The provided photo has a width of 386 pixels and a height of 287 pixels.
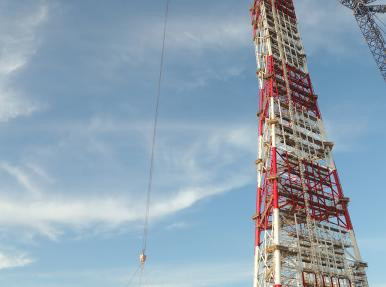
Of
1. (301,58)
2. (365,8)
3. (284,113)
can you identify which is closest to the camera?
(284,113)

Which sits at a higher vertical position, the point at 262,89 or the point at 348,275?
the point at 262,89

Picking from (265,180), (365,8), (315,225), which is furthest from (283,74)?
(365,8)

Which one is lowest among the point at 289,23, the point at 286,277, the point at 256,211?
the point at 286,277

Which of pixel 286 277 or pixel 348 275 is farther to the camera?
pixel 348 275

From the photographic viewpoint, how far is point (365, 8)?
3406 inches

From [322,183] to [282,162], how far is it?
6.84 metres

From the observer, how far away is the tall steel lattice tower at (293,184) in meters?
50.8

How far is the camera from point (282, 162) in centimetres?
5912

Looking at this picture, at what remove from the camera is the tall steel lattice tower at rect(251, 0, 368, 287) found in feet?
167

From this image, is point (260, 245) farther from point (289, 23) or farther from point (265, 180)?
point (289, 23)

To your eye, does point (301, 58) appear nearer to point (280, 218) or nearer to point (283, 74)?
point (283, 74)

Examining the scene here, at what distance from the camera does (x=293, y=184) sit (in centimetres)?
5719

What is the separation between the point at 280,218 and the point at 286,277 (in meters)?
7.90

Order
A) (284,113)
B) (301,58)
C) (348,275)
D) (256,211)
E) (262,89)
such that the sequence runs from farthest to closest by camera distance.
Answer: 1. (301,58)
2. (262,89)
3. (284,113)
4. (256,211)
5. (348,275)
